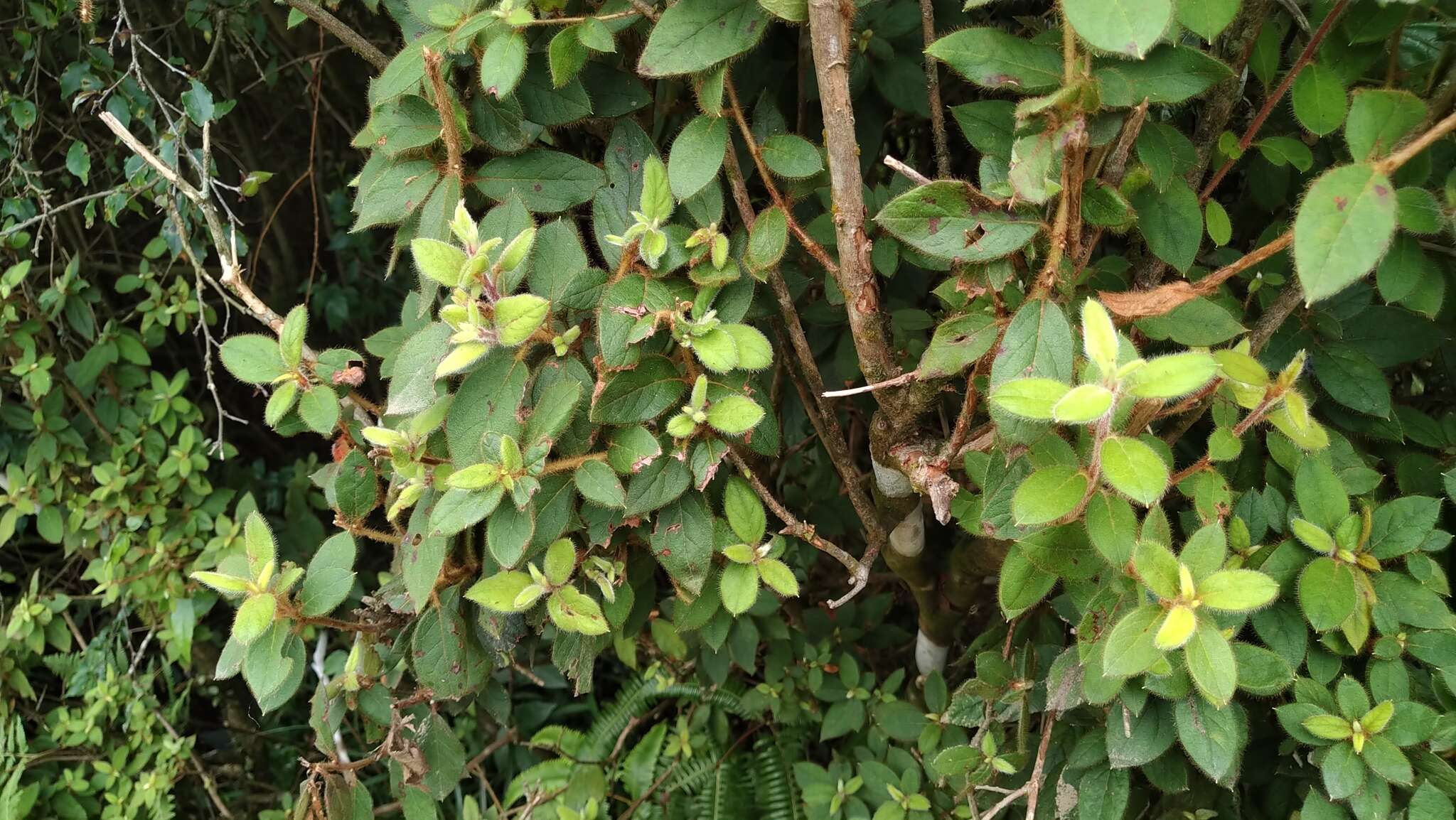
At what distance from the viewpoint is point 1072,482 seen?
0.86m

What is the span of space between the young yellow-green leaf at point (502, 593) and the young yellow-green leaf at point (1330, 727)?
2.79 feet

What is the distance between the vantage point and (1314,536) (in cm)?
99

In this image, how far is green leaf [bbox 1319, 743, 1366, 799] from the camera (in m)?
0.97

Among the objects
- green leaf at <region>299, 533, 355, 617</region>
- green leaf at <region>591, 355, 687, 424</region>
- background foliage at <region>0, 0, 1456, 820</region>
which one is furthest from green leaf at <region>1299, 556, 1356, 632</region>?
green leaf at <region>299, 533, 355, 617</region>

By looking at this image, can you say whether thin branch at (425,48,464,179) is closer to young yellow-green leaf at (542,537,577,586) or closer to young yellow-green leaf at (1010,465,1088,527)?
young yellow-green leaf at (542,537,577,586)

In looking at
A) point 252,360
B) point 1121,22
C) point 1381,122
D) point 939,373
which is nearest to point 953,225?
point 939,373

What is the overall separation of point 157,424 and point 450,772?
132 centimetres

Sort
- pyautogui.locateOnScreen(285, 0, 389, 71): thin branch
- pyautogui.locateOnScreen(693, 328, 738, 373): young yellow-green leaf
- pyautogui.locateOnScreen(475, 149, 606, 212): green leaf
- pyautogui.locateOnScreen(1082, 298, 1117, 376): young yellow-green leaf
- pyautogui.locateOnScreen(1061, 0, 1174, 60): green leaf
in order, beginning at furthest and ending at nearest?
pyautogui.locateOnScreen(285, 0, 389, 71): thin branch
pyautogui.locateOnScreen(475, 149, 606, 212): green leaf
pyautogui.locateOnScreen(693, 328, 738, 373): young yellow-green leaf
pyautogui.locateOnScreen(1082, 298, 1117, 376): young yellow-green leaf
pyautogui.locateOnScreen(1061, 0, 1174, 60): green leaf

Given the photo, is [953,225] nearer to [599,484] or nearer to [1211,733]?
[599,484]

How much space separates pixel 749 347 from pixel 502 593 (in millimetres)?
403

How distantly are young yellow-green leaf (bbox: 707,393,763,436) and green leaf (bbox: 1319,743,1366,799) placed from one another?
70cm

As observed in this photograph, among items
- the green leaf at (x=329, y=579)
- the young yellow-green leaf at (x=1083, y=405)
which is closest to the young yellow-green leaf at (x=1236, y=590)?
the young yellow-green leaf at (x=1083, y=405)

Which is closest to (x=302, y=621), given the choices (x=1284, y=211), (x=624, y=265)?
(x=624, y=265)

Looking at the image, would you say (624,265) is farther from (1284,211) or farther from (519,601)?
(1284,211)
